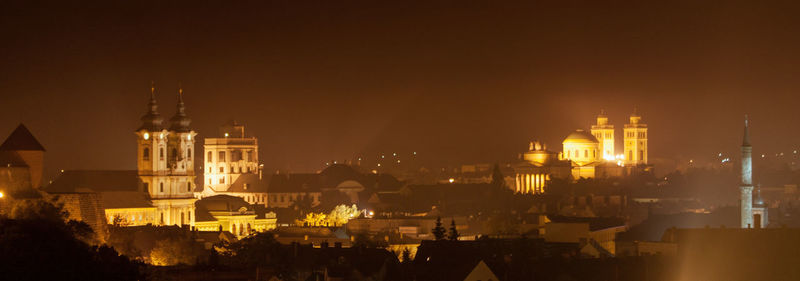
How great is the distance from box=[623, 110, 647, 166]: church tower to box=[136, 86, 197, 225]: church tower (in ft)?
305

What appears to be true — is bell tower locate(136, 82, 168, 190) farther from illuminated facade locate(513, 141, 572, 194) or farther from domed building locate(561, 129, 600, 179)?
domed building locate(561, 129, 600, 179)

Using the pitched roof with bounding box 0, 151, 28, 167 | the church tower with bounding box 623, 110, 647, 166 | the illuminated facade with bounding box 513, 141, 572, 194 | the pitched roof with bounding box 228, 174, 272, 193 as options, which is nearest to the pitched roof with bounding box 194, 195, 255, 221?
the pitched roof with bounding box 228, 174, 272, 193

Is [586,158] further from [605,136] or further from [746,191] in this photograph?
[746,191]

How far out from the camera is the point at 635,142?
19425cm

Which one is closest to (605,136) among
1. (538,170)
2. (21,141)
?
(538,170)

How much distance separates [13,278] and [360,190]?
105m

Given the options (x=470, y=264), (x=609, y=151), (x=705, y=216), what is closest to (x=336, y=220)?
(x=705, y=216)

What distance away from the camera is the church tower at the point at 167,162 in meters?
104

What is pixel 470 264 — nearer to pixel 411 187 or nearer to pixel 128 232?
pixel 128 232

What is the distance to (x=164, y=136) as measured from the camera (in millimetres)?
106938

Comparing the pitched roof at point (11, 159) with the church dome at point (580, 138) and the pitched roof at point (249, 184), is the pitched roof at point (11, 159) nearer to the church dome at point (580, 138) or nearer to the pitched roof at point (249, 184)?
the pitched roof at point (249, 184)

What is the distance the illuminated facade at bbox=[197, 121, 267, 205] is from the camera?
493 ft

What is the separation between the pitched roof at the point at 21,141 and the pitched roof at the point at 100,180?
19.4 m

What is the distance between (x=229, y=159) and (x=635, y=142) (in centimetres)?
6161
